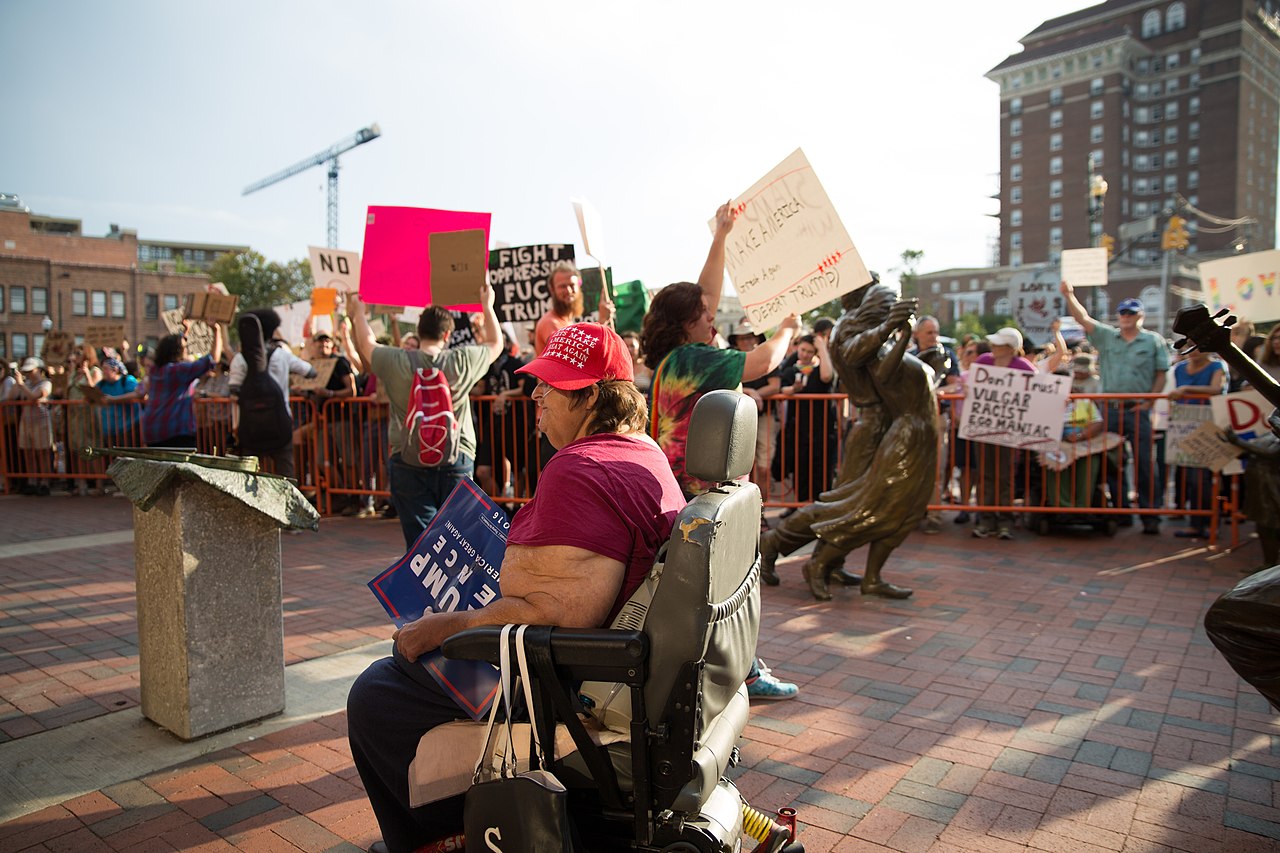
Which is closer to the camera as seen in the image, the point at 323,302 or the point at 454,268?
the point at 454,268

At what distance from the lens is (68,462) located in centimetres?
1170

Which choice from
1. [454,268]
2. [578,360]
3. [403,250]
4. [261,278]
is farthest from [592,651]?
[261,278]

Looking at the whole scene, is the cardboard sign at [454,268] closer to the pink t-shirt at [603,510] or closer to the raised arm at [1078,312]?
the pink t-shirt at [603,510]

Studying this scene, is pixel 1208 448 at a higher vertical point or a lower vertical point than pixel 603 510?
lower

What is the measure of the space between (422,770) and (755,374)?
2.28 m

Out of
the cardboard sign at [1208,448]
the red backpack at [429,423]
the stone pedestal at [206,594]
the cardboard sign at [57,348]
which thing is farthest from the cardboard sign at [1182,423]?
the cardboard sign at [57,348]

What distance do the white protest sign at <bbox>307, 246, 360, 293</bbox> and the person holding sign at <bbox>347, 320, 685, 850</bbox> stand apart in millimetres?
6805

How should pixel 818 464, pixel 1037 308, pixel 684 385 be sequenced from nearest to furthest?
pixel 684 385 < pixel 818 464 < pixel 1037 308

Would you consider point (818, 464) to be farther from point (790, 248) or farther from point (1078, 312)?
point (790, 248)

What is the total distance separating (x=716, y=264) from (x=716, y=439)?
2268 millimetres

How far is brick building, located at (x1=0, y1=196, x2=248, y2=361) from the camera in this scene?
6569 cm

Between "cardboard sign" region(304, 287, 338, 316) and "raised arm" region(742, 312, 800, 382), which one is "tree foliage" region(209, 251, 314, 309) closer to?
"cardboard sign" region(304, 287, 338, 316)

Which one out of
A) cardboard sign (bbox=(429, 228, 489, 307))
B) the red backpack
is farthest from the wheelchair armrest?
cardboard sign (bbox=(429, 228, 489, 307))

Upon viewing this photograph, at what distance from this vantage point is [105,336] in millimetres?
12312
